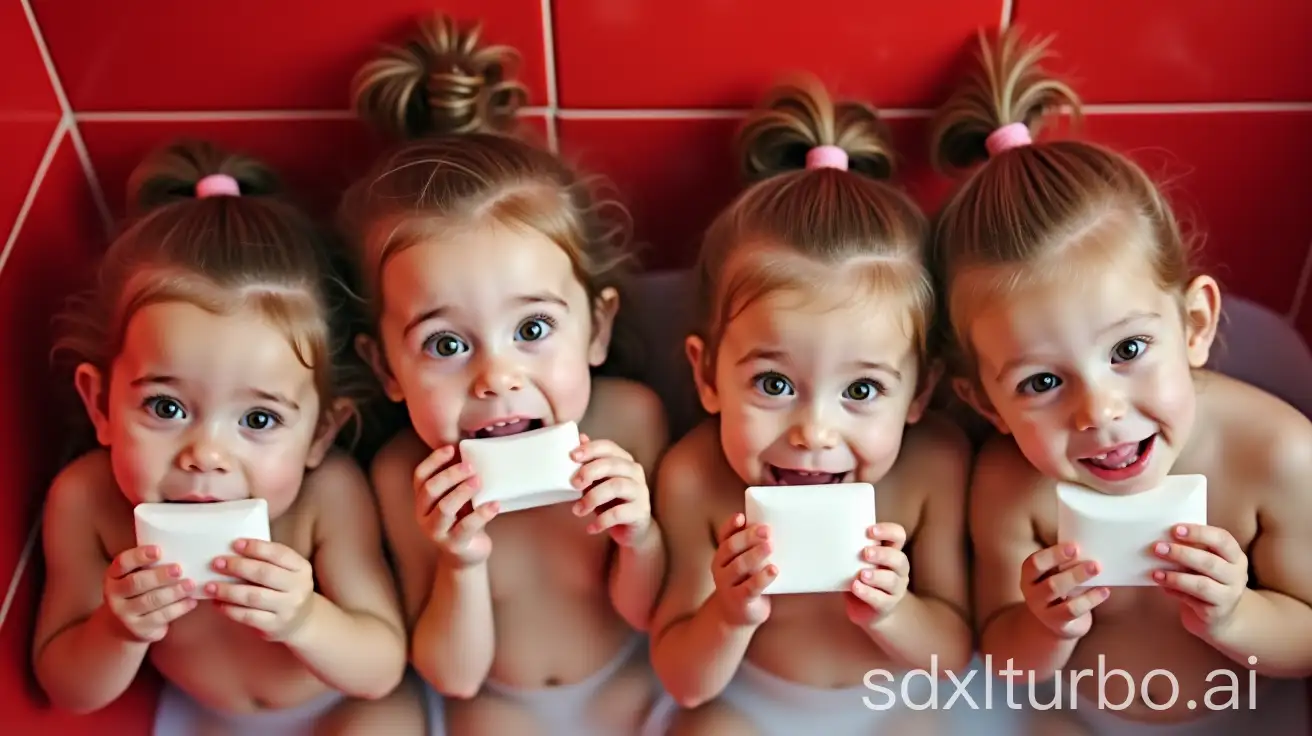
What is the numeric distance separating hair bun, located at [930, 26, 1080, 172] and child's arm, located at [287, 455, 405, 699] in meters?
0.61

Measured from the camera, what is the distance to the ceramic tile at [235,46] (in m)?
1.14

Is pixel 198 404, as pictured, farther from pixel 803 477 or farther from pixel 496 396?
pixel 803 477

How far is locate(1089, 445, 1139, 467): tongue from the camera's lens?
3.24 ft

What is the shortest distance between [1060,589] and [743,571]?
0.24m

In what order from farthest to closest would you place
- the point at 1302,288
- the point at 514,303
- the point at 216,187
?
the point at 1302,288
the point at 216,187
the point at 514,303

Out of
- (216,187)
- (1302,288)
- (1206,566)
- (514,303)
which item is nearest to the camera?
(1206,566)

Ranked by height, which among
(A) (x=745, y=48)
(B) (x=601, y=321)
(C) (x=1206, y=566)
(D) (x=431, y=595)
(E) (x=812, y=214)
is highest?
(A) (x=745, y=48)

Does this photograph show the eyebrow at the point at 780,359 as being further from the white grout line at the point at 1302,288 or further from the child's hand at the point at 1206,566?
the white grout line at the point at 1302,288

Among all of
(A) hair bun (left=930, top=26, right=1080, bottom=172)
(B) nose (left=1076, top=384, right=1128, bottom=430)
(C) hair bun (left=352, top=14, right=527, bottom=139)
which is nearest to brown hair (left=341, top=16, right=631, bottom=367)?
(C) hair bun (left=352, top=14, right=527, bottom=139)

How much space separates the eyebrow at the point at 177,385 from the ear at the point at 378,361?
93 millimetres

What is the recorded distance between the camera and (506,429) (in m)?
1.08

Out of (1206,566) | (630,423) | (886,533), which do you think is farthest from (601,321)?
(1206,566)

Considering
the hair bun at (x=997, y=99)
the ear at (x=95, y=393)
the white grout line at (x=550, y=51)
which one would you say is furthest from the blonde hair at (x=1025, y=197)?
the ear at (x=95, y=393)

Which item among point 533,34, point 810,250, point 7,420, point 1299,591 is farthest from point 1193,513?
point 7,420
